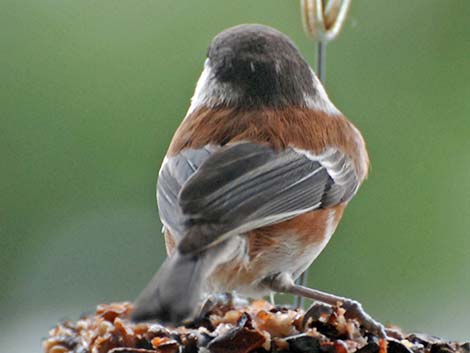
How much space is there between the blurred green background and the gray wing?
1138 millimetres

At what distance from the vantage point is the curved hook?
2592 millimetres

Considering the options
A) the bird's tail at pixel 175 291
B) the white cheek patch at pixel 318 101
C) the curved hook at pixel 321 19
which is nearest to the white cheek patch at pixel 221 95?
the white cheek patch at pixel 318 101

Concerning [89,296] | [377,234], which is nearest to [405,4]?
[377,234]

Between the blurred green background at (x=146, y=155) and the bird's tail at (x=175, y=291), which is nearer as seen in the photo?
the bird's tail at (x=175, y=291)

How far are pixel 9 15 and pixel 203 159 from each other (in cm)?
200

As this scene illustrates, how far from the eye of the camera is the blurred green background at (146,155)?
3676 millimetres

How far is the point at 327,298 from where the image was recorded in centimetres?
238

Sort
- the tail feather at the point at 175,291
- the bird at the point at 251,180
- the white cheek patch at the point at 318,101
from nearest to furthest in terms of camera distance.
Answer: the tail feather at the point at 175,291 → the bird at the point at 251,180 → the white cheek patch at the point at 318,101

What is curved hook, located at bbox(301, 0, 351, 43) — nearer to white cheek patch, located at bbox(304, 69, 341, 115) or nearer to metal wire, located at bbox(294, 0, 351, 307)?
metal wire, located at bbox(294, 0, 351, 307)

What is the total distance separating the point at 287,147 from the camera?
2.46 m

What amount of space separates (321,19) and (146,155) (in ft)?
4.00

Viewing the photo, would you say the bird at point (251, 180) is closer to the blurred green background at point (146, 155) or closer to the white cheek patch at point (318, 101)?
the white cheek patch at point (318, 101)

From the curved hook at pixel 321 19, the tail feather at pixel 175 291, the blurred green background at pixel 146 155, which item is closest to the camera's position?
the tail feather at pixel 175 291

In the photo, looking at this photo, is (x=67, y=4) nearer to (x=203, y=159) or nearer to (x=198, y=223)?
(x=203, y=159)
